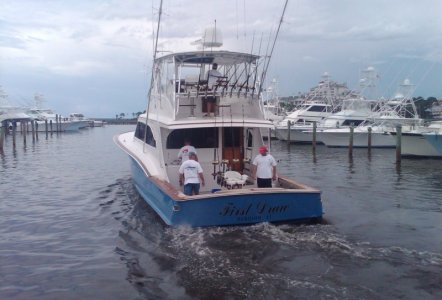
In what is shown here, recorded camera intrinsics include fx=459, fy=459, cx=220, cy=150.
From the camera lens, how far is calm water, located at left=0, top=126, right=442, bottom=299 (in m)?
6.99

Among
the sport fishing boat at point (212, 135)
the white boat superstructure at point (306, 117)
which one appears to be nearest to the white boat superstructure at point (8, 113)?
the white boat superstructure at point (306, 117)

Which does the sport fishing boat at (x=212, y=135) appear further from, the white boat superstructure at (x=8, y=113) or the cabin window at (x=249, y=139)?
the white boat superstructure at (x=8, y=113)

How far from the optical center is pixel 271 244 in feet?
29.2

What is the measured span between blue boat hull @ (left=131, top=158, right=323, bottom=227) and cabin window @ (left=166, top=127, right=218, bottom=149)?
2.36 meters

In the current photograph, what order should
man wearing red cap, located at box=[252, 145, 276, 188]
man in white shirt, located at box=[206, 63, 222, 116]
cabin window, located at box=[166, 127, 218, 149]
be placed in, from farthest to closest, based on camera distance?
cabin window, located at box=[166, 127, 218, 149] < man in white shirt, located at box=[206, 63, 222, 116] < man wearing red cap, located at box=[252, 145, 276, 188]

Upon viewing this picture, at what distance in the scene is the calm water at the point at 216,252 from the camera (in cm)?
699

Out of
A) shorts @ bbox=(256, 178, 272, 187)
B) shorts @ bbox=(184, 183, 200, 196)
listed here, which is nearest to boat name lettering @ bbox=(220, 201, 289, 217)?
shorts @ bbox=(256, 178, 272, 187)

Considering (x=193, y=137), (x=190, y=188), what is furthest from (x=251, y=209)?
(x=193, y=137)

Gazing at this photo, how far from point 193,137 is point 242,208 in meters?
3.47

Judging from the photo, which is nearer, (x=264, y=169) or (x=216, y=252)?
(x=216, y=252)

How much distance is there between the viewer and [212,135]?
12.6 metres

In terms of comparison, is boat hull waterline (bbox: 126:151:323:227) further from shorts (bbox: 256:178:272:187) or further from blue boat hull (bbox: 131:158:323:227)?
shorts (bbox: 256:178:272:187)

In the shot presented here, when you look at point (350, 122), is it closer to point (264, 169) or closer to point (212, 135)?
point (212, 135)

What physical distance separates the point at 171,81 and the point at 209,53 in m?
1.44
